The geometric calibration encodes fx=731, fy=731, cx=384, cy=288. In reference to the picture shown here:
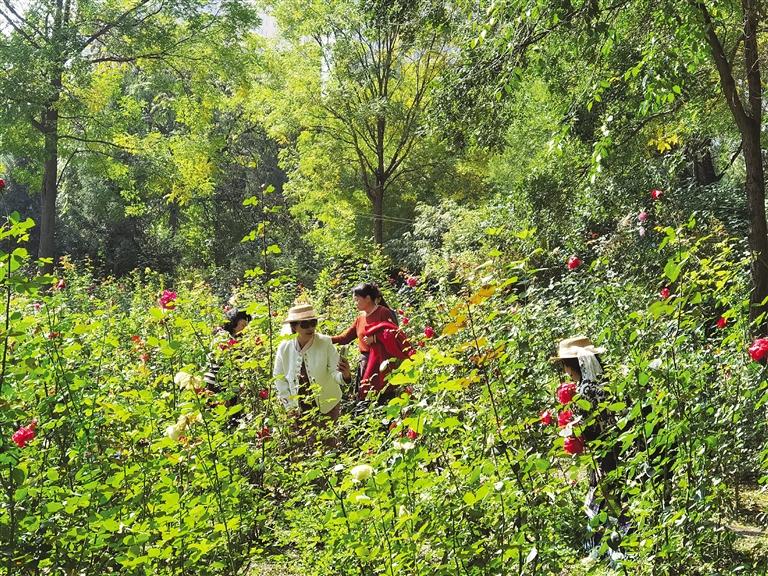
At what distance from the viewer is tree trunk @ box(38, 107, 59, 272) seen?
53.6 ft

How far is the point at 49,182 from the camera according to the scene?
1741 cm

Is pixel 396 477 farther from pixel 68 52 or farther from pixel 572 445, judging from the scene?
pixel 68 52

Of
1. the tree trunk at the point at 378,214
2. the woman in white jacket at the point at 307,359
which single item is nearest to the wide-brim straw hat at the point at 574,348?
the woman in white jacket at the point at 307,359

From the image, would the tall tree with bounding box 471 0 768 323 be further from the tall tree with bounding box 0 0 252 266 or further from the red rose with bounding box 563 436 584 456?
the tall tree with bounding box 0 0 252 266

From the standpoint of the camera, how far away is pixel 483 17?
5703 mm

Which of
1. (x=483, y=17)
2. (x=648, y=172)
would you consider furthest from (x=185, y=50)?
(x=483, y=17)

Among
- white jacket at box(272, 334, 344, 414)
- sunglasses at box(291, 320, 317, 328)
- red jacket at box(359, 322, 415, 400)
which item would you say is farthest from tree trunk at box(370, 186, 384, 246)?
sunglasses at box(291, 320, 317, 328)

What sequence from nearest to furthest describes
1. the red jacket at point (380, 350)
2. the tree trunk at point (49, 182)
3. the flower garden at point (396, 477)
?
the flower garden at point (396, 477) → the red jacket at point (380, 350) → the tree trunk at point (49, 182)

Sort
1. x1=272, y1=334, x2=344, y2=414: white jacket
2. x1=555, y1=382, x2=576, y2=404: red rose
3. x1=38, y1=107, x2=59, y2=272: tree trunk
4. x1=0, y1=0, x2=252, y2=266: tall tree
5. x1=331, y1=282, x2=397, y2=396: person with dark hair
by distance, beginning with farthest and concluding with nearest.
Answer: x1=38, y1=107, x2=59, y2=272: tree trunk < x1=0, y1=0, x2=252, y2=266: tall tree < x1=331, y1=282, x2=397, y2=396: person with dark hair < x1=272, y1=334, x2=344, y2=414: white jacket < x1=555, y1=382, x2=576, y2=404: red rose

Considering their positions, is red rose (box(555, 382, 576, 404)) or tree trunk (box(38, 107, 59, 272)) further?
tree trunk (box(38, 107, 59, 272))

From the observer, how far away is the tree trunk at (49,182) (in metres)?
16.3

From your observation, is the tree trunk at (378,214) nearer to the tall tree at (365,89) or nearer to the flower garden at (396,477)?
the tall tree at (365,89)

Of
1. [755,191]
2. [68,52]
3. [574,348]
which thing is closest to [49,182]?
[68,52]

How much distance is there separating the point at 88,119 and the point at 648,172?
12577 millimetres
